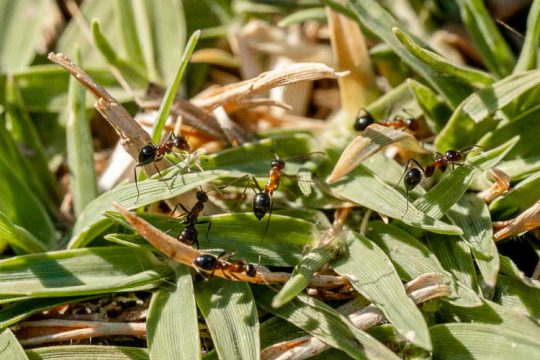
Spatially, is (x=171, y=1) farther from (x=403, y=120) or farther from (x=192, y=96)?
(x=403, y=120)

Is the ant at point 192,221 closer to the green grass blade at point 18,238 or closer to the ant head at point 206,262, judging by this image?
the ant head at point 206,262

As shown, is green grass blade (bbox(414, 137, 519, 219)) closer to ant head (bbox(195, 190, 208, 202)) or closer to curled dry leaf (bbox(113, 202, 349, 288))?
curled dry leaf (bbox(113, 202, 349, 288))

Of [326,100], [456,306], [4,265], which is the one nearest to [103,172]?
[4,265]

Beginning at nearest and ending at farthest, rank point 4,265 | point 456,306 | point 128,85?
point 456,306 → point 4,265 → point 128,85

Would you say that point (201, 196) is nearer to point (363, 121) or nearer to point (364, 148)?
point (364, 148)

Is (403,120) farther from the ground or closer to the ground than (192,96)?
closer to the ground

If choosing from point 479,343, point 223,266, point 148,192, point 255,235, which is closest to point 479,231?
point 479,343

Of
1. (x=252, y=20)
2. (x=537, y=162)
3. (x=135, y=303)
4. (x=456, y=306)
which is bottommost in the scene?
(x=456, y=306)

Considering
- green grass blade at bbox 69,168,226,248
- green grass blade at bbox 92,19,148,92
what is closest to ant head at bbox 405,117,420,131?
green grass blade at bbox 69,168,226,248

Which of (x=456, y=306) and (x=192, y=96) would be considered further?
(x=192, y=96)
